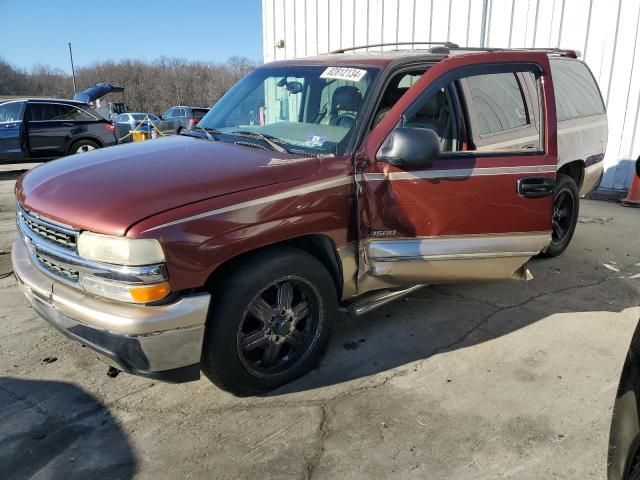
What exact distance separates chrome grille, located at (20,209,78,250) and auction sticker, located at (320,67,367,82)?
195 centimetres

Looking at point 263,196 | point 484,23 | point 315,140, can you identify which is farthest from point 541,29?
point 263,196

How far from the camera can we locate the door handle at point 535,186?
11.5ft

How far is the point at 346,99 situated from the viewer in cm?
335

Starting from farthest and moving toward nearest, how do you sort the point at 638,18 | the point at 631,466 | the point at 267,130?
1. the point at 638,18
2. the point at 267,130
3. the point at 631,466

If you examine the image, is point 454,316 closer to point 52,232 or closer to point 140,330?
point 140,330

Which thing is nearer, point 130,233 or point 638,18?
point 130,233

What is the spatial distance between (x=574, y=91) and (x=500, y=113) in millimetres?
2146

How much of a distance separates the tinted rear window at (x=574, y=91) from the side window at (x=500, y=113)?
132cm

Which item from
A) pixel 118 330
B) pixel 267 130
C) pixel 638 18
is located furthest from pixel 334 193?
pixel 638 18

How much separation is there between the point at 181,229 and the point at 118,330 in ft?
1.80

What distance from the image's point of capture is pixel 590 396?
9.93 feet

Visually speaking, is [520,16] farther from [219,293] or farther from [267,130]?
[219,293]

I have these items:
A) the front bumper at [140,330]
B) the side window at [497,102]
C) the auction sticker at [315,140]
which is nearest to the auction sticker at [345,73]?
the auction sticker at [315,140]

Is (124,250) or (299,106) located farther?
(299,106)
